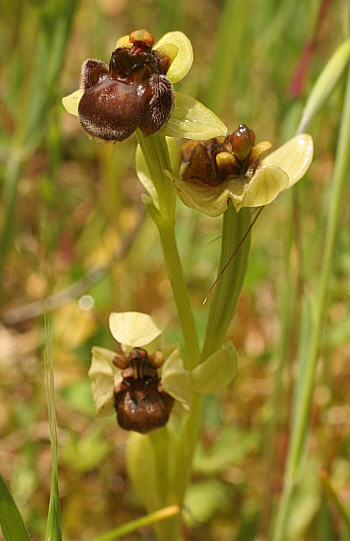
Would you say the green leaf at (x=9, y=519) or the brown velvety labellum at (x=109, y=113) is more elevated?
the brown velvety labellum at (x=109, y=113)

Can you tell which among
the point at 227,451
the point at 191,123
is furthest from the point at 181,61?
the point at 227,451

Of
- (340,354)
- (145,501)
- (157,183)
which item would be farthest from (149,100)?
(340,354)

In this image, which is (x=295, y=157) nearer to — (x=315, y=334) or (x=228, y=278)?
(x=228, y=278)

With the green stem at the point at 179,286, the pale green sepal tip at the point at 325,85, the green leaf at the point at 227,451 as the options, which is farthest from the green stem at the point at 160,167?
the green leaf at the point at 227,451

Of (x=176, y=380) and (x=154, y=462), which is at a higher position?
(x=176, y=380)

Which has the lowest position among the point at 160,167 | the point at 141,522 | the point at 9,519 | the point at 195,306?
the point at 195,306

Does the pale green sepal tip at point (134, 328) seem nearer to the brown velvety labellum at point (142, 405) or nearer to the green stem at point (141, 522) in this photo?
the brown velvety labellum at point (142, 405)

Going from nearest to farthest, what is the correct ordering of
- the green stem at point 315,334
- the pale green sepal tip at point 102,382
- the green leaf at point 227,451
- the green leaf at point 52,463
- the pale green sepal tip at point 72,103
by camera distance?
the green leaf at point 52,463 → the pale green sepal tip at point 72,103 → the pale green sepal tip at point 102,382 → the green stem at point 315,334 → the green leaf at point 227,451

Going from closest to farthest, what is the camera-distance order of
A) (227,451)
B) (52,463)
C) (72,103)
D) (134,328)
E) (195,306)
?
(52,463), (72,103), (134,328), (227,451), (195,306)
